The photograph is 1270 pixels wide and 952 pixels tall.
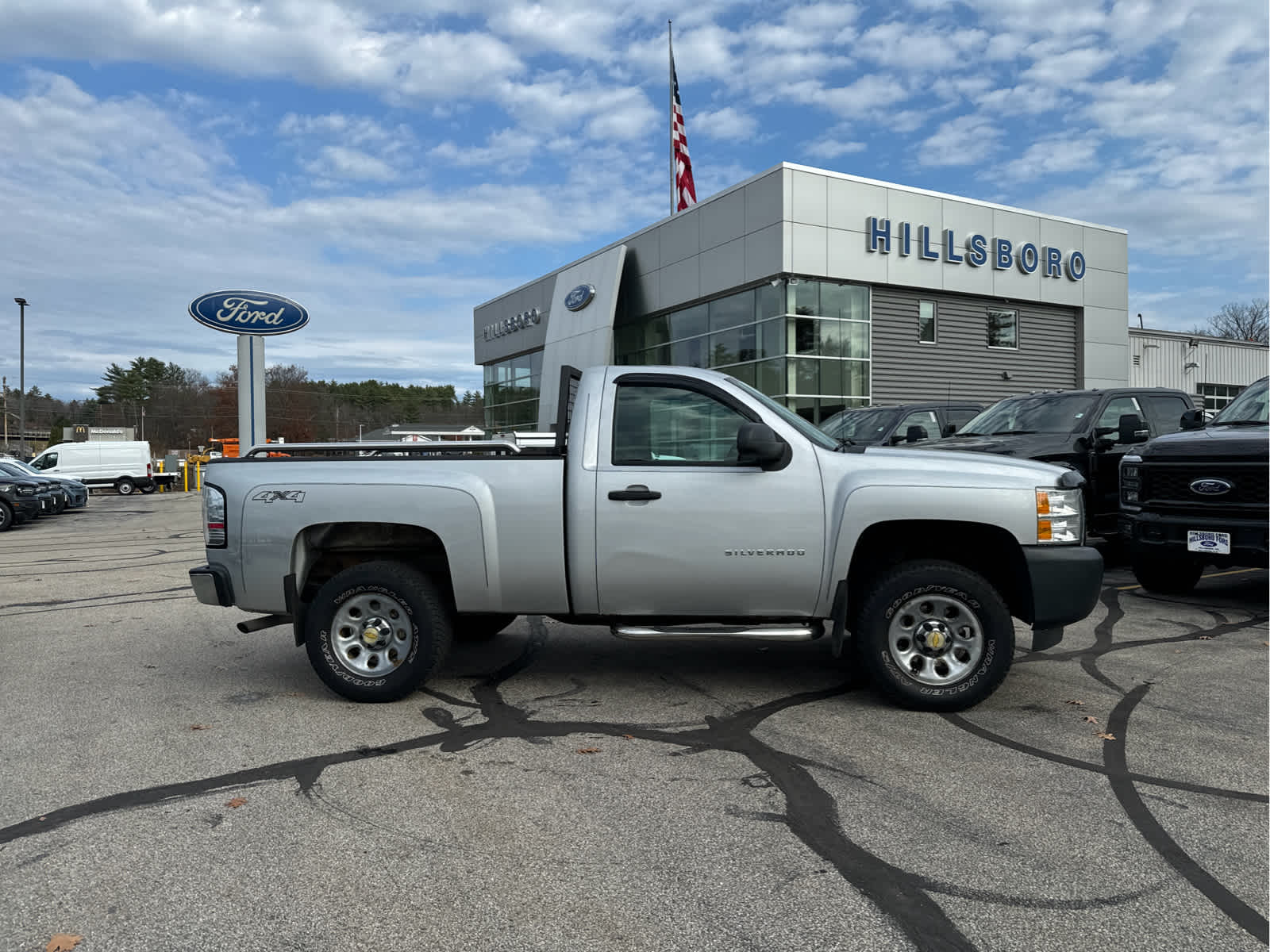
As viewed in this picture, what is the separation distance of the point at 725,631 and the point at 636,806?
1.43 m

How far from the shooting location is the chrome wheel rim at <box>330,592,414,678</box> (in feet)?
17.5

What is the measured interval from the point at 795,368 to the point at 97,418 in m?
85.9

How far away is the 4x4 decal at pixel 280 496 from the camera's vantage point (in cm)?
534

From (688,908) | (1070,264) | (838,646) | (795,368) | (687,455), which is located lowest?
(688,908)

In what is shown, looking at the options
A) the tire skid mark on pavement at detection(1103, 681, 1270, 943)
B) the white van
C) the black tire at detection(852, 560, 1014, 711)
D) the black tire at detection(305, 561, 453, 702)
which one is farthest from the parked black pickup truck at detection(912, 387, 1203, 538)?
the white van

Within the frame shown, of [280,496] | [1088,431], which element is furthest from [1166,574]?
[280,496]

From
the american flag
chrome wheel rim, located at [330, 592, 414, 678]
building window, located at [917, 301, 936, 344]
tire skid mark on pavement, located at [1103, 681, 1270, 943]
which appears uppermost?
the american flag

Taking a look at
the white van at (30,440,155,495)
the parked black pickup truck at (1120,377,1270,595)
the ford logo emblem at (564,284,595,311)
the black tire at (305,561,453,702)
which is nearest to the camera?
the black tire at (305,561,453,702)

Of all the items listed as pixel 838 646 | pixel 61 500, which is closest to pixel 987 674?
pixel 838 646

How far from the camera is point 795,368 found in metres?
24.7

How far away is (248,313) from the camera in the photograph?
1720cm

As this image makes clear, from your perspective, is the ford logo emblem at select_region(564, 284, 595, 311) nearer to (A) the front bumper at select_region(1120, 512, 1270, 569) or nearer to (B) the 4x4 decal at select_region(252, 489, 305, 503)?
(A) the front bumper at select_region(1120, 512, 1270, 569)

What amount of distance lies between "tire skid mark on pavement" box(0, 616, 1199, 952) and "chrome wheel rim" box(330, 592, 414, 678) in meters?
0.42

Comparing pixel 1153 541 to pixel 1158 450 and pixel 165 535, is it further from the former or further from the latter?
pixel 165 535
